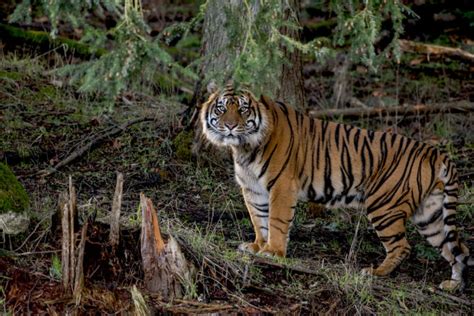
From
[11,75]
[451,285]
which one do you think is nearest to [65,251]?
[451,285]

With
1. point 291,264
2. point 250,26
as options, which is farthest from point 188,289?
point 250,26

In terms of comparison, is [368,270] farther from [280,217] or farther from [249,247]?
[249,247]

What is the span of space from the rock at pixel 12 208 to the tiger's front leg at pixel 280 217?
1.99 m

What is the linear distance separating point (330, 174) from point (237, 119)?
96 centimetres

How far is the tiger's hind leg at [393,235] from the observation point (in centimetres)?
695

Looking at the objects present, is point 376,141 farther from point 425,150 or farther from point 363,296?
point 363,296

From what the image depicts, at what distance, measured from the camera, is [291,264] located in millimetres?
6281

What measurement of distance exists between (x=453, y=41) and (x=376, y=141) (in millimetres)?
6507

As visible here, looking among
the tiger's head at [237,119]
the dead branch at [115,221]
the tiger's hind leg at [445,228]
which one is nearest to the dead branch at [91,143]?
the tiger's head at [237,119]

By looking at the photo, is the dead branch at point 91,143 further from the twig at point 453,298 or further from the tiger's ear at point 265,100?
the twig at point 453,298

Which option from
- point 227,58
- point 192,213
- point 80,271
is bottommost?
point 192,213

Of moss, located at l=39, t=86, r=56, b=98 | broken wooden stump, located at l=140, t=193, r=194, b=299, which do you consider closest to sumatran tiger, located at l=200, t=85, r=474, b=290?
broken wooden stump, located at l=140, t=193, r=194, b=299

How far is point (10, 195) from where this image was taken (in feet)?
19.2

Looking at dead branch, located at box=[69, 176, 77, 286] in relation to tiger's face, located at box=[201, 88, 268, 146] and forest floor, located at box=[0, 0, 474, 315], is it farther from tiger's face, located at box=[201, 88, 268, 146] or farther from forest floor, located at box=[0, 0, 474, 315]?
tiger's face, located at box=[201, 88, 268, 146]
